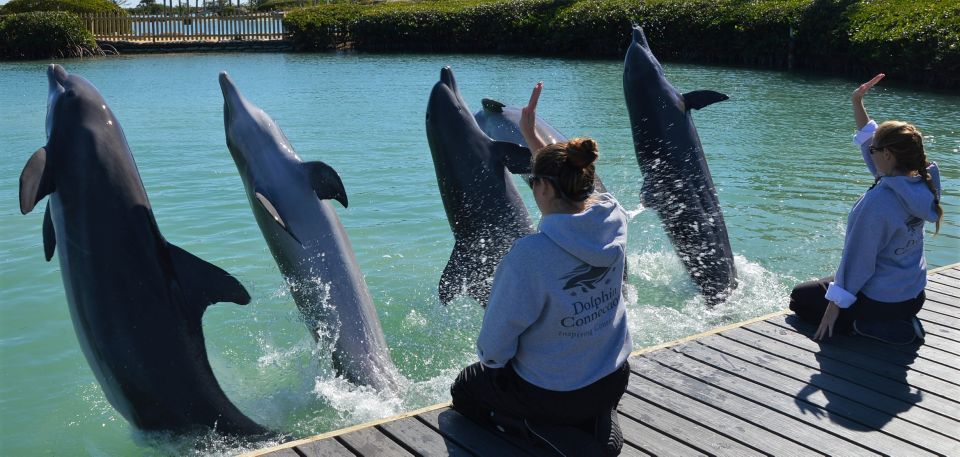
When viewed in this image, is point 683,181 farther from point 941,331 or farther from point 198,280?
point 198,280

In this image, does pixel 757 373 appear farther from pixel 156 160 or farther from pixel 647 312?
pixel 156 160

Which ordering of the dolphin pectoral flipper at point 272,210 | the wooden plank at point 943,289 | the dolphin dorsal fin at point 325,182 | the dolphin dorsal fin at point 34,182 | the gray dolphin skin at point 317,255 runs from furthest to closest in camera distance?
the wooden plank at point 943,289, the gray dolphin skin at point 317,255, the dolphin dorsal fin at point 325,182, the dolphin pectoral flipper at point 272,210, the dolphin dorsal fin at point 34,182

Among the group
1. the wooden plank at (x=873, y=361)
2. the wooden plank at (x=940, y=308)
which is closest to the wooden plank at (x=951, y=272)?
the wooden plank at (x=940, y=308)

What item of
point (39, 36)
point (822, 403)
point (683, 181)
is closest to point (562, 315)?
point (822, 403)

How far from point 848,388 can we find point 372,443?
9.11ft

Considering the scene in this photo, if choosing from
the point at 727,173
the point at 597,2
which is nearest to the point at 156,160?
the point at 727,173

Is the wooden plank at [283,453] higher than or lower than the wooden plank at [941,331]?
lower

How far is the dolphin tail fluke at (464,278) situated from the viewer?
293 inches

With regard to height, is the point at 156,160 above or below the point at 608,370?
below

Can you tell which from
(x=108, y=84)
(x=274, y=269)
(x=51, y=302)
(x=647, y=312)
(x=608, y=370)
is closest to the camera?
Result: (x=608, y=370)

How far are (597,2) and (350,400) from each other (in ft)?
126

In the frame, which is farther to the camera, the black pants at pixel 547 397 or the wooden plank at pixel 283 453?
the wooden plank at pixel 283 453

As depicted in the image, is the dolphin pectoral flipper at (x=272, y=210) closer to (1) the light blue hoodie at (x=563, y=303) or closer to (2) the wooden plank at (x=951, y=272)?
(1) the light blue hoodie at (x=563, y=303)

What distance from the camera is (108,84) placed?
29.4 m
